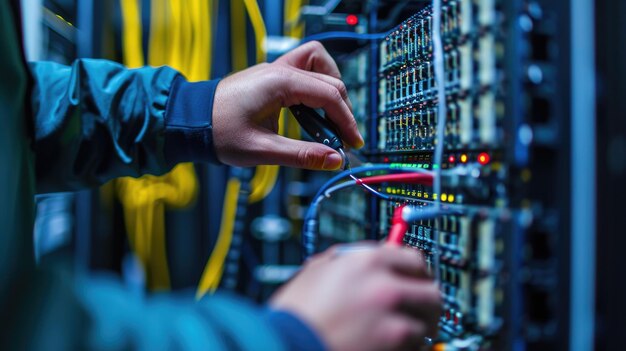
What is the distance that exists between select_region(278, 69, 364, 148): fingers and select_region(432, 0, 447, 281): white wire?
0.16 metres

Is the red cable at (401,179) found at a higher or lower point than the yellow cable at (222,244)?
higher

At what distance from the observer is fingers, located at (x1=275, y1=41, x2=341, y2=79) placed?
752 mm

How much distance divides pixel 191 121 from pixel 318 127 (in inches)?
8.5

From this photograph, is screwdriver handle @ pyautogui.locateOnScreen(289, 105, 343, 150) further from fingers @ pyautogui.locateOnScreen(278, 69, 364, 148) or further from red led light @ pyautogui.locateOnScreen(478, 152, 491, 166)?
red led light @ pyautogui.locateOnScreen(478, 152, 491, 166)

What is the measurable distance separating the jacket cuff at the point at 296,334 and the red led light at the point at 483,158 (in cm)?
28

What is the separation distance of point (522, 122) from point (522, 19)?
116mm

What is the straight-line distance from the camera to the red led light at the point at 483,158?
1.65ft

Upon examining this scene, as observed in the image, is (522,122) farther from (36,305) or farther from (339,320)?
(36,305)

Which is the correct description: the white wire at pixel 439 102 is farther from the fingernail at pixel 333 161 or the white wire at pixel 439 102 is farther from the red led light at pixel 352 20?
the red led light at pixel 352 20

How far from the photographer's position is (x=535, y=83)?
0.51m

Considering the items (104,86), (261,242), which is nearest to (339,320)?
(104,86)

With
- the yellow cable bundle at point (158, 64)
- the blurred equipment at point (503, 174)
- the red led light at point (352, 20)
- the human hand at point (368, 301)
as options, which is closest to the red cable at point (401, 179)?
the blurred equipment at point (503, 174)

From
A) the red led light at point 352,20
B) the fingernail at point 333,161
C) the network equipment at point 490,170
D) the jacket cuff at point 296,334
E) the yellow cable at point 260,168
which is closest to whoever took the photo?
the jacket cuff at point 296,334

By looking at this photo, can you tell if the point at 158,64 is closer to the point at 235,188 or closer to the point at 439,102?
the point at 235,188
